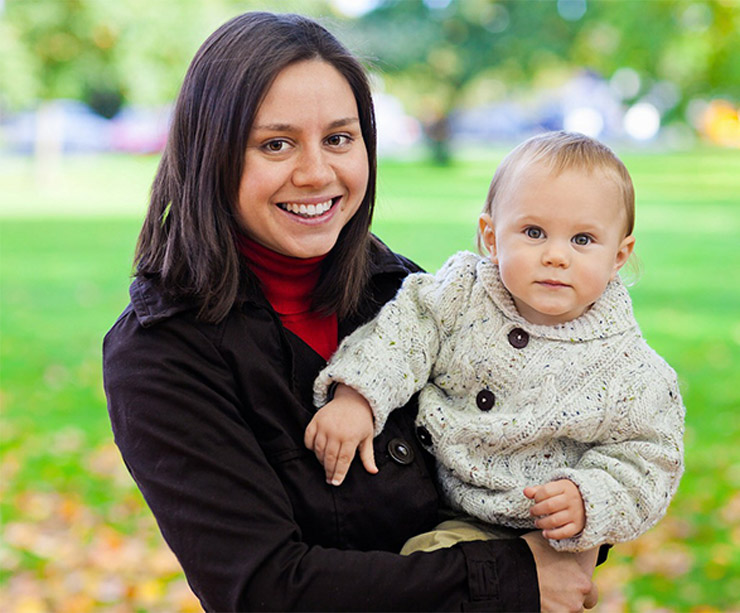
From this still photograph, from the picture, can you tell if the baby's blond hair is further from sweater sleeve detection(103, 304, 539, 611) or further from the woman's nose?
sweater sleeve detection(103, 304, 539, 611)

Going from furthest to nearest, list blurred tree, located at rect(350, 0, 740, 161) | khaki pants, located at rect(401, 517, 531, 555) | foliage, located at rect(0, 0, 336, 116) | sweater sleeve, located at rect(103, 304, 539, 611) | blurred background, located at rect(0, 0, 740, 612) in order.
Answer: blurred tree, located at rect(350, 0, 740, 161) < foliage, located at rect(0, 0, 336, 116) < blurred background, located at rect(0, 0, 740, 612) < khaki pants, located at rect(401, 517, 531, 555) < sweater sleeve, located at rect(103, 304, 539, 611)

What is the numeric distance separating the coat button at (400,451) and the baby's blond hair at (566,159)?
0.60 metres

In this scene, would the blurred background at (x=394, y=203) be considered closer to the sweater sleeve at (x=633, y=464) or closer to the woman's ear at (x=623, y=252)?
the woman's ear at (x=623, y=252)

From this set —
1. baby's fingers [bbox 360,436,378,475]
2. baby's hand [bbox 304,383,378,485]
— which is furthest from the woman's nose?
baby's fingers [bbox 360,436,378,475]

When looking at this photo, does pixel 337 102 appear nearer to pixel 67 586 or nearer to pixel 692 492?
pixel 67 586

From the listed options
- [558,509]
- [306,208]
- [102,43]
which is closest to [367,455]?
[558,509]

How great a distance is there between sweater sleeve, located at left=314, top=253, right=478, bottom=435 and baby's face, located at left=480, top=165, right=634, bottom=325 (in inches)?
6.9

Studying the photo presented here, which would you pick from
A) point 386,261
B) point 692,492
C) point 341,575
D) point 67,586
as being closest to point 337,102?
point 386,261

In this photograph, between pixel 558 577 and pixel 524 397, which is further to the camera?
pixel 524 397

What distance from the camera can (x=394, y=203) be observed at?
2164cm

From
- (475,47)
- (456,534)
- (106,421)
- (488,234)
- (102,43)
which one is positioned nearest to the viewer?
(456,534)

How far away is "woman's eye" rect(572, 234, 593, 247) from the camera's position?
7.46ft

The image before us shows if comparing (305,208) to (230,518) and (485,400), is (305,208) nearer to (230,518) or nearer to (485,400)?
(485,400)

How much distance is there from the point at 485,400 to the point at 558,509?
1.03 feet
